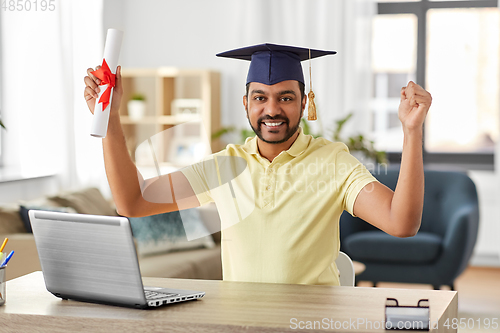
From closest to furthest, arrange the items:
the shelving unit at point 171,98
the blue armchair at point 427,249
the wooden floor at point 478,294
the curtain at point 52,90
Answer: the wooden floor at point 478,294
the blue armchair at point 427,249
the curtain at point 52,90
the shelving unit at point 171,98

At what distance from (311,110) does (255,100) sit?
155mm

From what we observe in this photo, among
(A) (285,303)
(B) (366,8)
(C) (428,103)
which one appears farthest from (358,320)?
(B) (366,8)

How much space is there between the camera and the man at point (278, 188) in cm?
138

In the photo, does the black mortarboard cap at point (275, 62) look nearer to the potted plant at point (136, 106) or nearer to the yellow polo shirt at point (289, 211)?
the yellow polo shirt at point (289, 211)

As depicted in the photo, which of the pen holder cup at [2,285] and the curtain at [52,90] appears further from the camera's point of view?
the curtain at [52,90]

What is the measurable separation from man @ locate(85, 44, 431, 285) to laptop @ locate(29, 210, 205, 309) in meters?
0.28

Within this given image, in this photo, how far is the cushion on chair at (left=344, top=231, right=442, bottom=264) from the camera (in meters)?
3.50

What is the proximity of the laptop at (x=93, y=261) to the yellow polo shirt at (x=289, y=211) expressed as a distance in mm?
268

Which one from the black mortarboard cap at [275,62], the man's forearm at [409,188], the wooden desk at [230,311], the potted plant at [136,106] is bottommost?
the wooden desk at [230,311]

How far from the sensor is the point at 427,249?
3.49 m

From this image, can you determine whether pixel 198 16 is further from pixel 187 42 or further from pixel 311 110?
pixel 311 110

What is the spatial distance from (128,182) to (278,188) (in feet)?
1.19

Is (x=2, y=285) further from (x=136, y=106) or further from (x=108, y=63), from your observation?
(x=136, y=106)

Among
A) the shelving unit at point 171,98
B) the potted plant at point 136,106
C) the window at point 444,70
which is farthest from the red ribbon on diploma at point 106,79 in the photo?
the window at point 444,70
